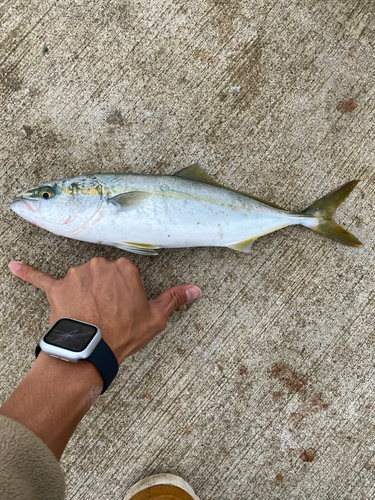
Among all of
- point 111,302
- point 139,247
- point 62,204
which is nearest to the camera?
point 111,302

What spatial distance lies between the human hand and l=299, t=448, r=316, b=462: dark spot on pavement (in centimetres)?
153

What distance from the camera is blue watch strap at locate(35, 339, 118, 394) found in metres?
2.01

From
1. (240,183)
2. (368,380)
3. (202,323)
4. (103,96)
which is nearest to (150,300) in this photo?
(202,323)

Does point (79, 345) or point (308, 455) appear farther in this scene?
point (308, 455)

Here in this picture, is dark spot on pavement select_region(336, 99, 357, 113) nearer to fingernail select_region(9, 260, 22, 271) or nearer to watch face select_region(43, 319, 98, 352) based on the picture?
watch face select_region(43, 319, 98, 352)

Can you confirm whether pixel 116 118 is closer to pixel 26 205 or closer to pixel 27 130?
pixel 27 130

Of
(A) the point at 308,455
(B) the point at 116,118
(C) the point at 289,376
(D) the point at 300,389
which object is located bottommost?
(A) the point at 308,455

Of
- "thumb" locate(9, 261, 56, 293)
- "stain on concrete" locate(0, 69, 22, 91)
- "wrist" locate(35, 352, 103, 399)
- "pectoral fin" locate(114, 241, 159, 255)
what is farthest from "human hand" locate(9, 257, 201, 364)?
"stain on concrete" locate(0, 69, 22, 91)

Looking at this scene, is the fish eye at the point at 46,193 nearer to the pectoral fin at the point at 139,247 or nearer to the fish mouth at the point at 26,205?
the fish mouth at the point at 26,205

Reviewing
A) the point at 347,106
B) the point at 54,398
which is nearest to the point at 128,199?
the point at 54,398

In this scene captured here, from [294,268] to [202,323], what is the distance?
85 centimetres

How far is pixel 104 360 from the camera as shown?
2049mm

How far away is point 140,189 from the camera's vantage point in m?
2.45

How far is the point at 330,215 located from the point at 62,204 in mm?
1976
